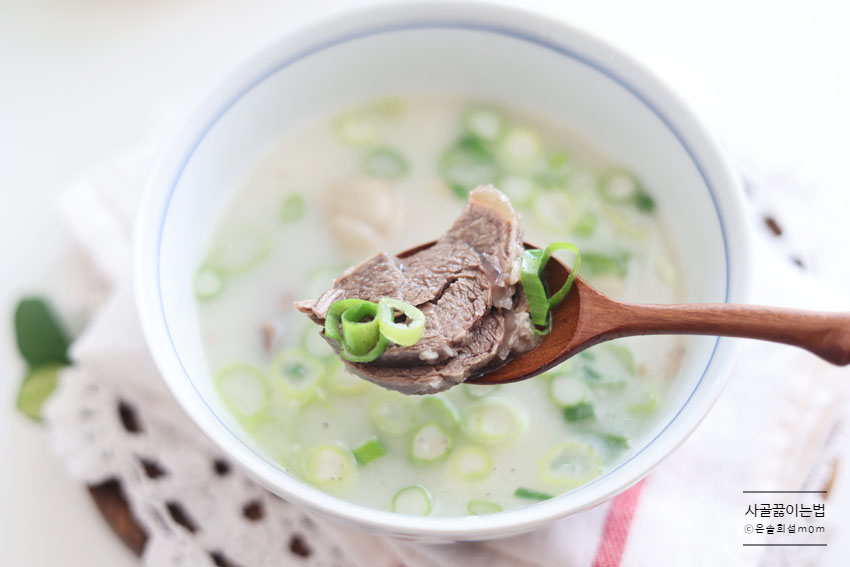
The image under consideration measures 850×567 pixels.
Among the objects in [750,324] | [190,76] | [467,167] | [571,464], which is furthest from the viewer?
[190,76]

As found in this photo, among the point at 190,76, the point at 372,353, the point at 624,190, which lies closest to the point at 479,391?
the point at 372,353

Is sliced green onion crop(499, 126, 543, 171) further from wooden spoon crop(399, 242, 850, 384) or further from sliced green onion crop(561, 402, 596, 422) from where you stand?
sliced green onion crop(561, 402, 596, 422)

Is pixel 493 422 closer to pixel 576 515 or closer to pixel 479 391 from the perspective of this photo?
pixel 479 391

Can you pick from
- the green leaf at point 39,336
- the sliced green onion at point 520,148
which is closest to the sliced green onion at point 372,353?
the sliced green onion at point 520,148

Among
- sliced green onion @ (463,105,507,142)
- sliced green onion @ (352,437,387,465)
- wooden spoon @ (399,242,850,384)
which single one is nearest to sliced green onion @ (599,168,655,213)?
sliced green onion @ (463,105,507,142)

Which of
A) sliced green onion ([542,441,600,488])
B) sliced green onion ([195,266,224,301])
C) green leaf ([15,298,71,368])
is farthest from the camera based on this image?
green leaf ([15,298,71,368])

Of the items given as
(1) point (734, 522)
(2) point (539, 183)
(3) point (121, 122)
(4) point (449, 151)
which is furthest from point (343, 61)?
(1) point (734, 522)
